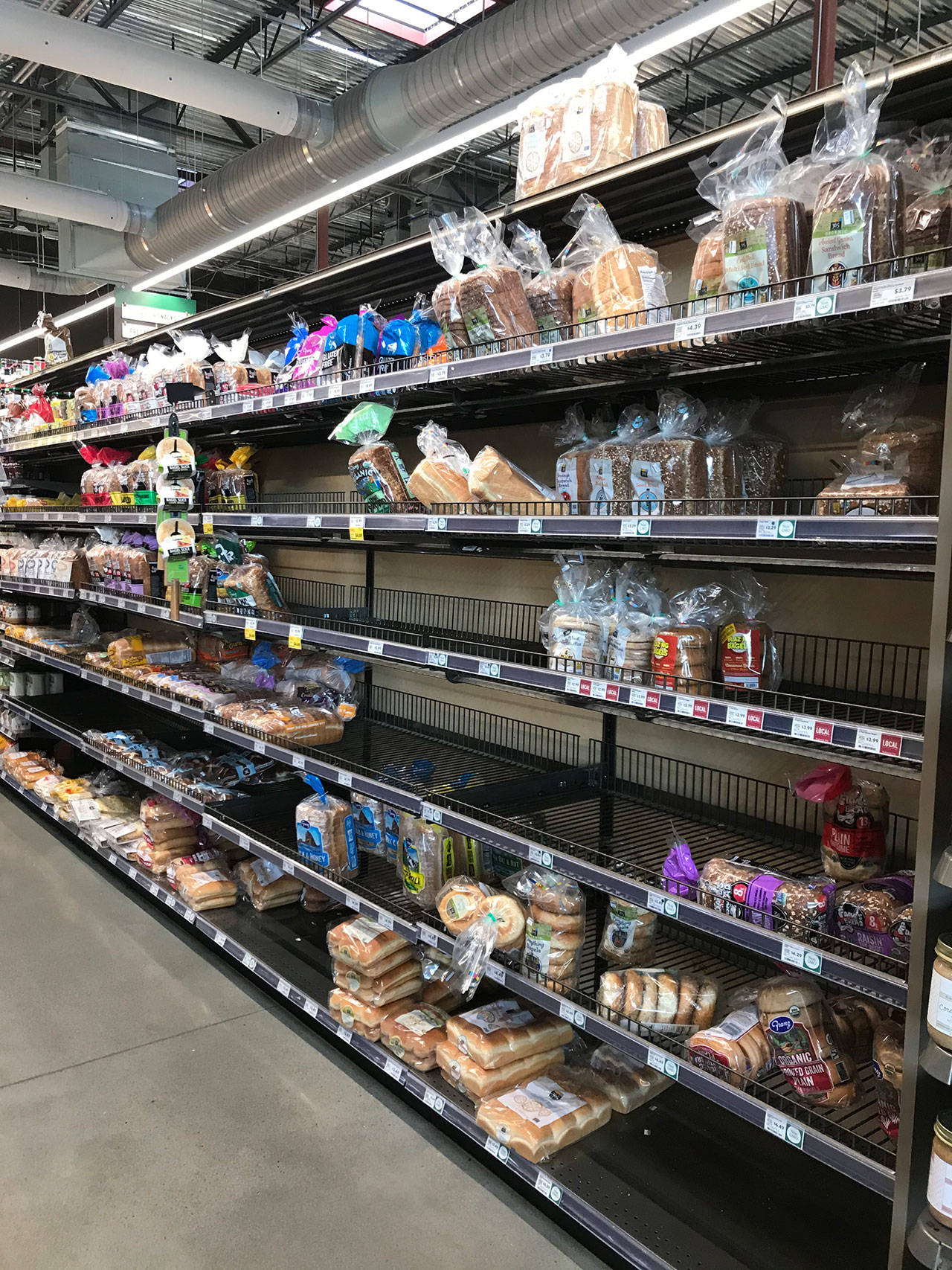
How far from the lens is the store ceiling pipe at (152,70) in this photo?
4137mm

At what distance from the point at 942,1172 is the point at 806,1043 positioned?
1.48 ft

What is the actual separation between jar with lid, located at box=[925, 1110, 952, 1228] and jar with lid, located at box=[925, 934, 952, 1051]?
112 mm

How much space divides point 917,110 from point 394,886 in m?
2.48

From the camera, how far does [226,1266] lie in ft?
6.75

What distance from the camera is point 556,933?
2.35m

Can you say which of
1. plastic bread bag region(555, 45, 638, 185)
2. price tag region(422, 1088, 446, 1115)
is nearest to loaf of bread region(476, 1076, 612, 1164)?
price tag region(422, 1088, 446, 1115)

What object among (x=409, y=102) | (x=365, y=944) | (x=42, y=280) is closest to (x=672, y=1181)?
(x=365, y=944)

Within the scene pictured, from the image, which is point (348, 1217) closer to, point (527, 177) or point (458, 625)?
point (458, 625)

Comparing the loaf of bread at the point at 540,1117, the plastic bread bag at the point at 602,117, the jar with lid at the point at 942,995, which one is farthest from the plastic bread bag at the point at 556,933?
the plastic bread bag at the point at 602,117

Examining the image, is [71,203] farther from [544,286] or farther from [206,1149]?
[206,1149]

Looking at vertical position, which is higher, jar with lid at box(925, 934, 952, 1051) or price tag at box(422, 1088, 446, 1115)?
jar with lid at box(925, 934, 952, 1051)

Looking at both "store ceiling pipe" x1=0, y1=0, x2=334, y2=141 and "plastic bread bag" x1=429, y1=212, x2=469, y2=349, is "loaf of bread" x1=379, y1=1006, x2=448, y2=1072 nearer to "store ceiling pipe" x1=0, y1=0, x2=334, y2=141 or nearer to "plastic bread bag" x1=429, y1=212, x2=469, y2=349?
"plastic bread bag" x1=429, y1=212, x2=469, y2=349

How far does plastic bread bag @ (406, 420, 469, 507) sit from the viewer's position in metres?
2.50

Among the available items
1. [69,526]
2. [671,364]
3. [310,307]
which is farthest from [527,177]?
[69,526]
